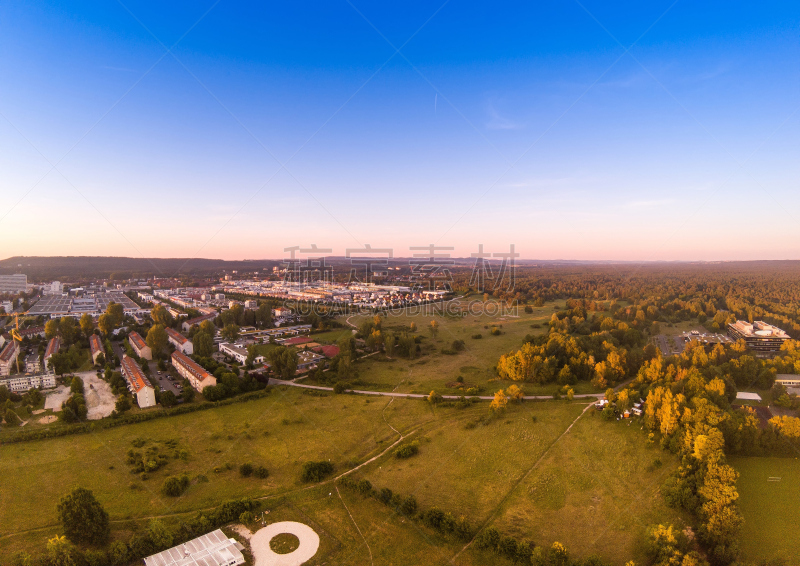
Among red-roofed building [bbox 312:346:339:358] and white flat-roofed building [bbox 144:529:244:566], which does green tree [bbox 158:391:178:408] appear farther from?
white flat-roofed building [bbox 144:529:244:566]

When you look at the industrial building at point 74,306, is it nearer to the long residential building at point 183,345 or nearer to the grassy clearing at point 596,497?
the long residential building at point 183,345

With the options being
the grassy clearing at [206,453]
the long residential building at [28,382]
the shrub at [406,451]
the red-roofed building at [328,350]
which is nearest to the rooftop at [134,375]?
the grassy clearing at [206,453]


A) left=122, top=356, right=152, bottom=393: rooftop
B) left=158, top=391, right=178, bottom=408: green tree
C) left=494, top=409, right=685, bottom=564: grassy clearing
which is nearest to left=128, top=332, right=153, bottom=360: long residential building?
left=122, top=356, right=152, bottom=393: rooftop

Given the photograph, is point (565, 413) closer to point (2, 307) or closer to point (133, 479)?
point (133, 479)

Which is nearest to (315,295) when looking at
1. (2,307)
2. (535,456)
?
(2,307)

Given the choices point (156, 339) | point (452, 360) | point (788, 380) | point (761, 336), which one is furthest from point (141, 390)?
point (761, 336)
